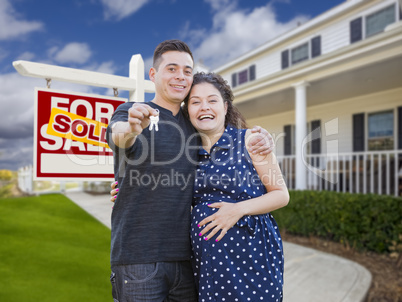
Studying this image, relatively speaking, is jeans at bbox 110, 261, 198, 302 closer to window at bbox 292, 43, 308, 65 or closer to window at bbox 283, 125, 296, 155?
window at bbox 283, 125, 296, 155

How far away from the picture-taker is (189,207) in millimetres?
1504

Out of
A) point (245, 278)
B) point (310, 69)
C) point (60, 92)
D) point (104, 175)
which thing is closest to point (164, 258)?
point (245, 278)

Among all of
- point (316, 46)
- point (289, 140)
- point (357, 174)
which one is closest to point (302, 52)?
point (316, 46)

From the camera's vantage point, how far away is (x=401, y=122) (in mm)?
7977

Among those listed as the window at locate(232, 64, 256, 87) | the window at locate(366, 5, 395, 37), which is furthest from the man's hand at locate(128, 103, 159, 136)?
the window at locate(232, 64, 256, 87)

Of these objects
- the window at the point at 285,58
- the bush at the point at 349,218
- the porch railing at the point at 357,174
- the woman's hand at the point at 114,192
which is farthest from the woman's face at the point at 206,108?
the window at the point at 285,58

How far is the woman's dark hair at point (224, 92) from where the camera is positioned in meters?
1.60

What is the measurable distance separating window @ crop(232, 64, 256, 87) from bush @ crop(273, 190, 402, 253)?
700 centimetres

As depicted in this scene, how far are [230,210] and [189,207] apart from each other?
21 centimetres

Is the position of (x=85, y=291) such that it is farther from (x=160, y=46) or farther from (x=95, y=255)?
(x=160, y=46)

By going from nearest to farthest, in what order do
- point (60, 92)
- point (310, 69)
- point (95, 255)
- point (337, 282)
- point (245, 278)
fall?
point (245, 278)
point (60, 92)
point (337, 282)
point (95, 255)
point (310, 69)

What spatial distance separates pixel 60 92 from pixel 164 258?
120cm

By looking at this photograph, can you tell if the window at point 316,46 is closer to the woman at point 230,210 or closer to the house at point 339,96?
the house at point 339,96

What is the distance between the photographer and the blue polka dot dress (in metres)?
1.36
